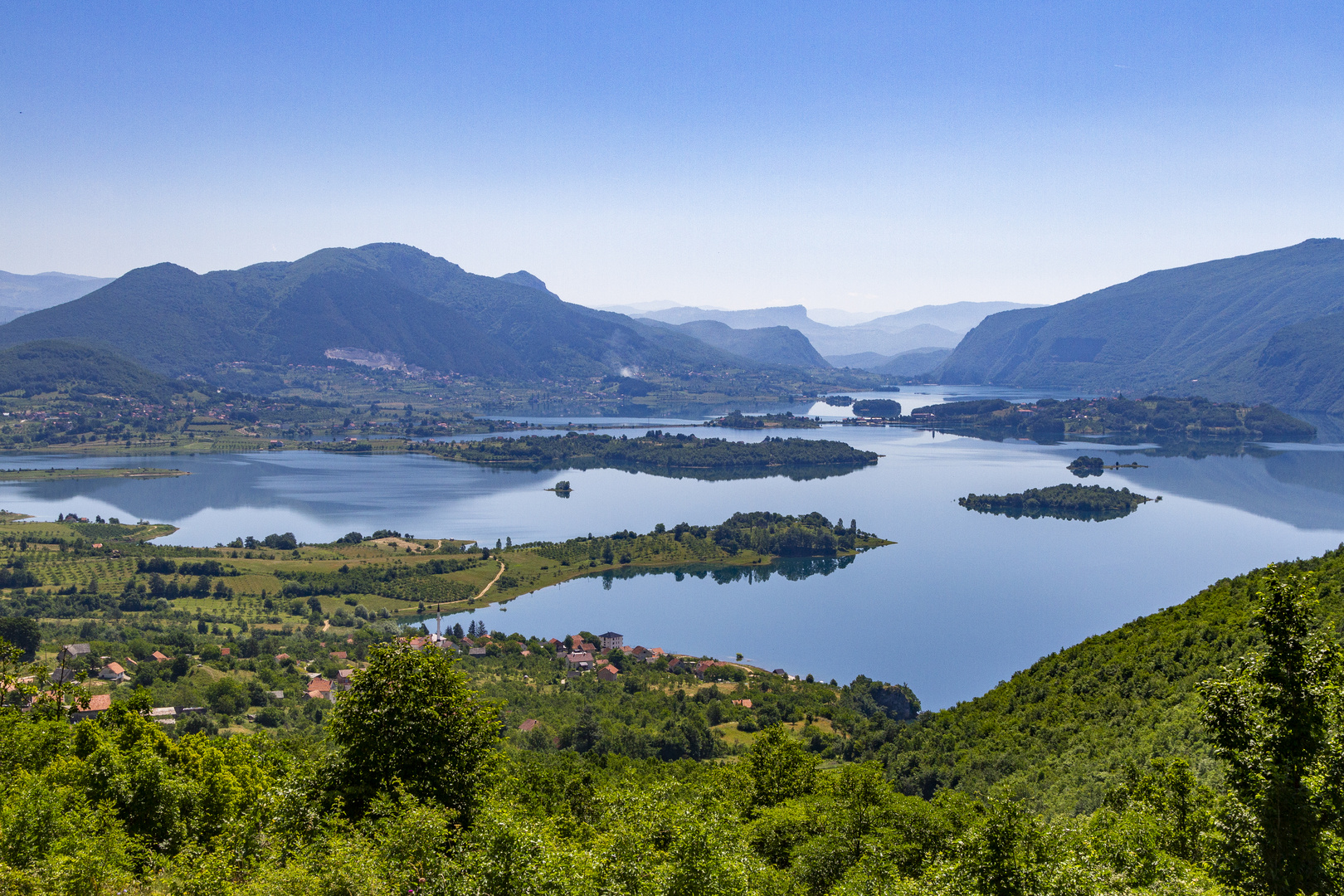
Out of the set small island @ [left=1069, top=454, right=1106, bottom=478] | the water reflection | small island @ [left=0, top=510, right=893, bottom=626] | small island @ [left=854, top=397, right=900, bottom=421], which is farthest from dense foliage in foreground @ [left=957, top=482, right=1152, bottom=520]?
small island @ [left=854, top=397, right=900, bottom=421]

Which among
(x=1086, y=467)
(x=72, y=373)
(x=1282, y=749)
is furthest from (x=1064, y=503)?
(x=72, y=373)

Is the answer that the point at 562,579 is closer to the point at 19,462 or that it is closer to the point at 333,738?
the point at 333,738

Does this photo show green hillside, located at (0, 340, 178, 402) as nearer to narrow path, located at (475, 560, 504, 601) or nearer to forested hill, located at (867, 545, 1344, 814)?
narrow path, located at (475, 560, 504, 601)

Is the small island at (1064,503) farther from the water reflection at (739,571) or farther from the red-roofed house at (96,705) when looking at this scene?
the red-roofed house at (96,705)

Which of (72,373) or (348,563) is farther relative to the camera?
(72,373)

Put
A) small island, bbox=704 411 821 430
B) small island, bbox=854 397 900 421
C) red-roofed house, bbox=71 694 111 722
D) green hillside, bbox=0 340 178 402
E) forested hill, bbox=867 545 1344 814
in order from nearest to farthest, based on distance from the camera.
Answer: forested hill, bbox=867 545 1344 814
red-roofed house, bbox=71 694 111 722
green hillside, bbox=0 340 178 402
small island, bbox=704 411 821 430
small island, bbox=854 397 900 421

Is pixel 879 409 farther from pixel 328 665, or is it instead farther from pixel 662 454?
pixel 328 665
